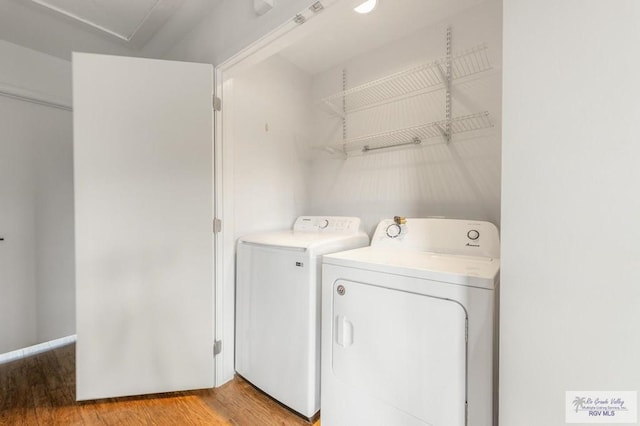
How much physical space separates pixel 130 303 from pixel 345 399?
4.34 feet

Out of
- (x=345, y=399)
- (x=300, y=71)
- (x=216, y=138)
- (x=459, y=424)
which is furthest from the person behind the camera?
(x=300, y=71)

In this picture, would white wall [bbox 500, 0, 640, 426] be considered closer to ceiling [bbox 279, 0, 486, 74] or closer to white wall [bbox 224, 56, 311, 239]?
ceiling [bbox 279, 0, 486, 74]

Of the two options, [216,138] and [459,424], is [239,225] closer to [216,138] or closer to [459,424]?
[216,138]

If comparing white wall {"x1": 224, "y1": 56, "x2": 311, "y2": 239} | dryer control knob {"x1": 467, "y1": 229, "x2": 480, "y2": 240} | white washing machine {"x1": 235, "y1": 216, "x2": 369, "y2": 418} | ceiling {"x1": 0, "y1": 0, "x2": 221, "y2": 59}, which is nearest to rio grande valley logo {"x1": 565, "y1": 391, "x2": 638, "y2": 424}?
dryer control knob {"x1": 467, "y1": 229, "x2": 480, "y2": 240}

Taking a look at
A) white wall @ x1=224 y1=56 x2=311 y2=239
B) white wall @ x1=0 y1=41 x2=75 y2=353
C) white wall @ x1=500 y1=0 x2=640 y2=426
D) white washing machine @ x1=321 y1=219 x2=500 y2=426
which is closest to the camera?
white wall @ x1=500 y1=0 x2=640 y2=426

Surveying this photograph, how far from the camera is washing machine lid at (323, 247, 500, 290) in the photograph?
3.06 ft

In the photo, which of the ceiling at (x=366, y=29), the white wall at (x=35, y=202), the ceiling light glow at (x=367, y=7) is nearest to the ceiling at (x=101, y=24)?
the white wall at (x=35, y=202)

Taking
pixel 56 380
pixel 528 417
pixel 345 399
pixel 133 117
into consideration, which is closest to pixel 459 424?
pixel 528 417

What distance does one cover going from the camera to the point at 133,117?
61.5 inches

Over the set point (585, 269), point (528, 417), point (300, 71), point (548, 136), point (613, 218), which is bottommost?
point (528, 417)

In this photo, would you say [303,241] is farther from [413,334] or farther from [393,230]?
[413,334]

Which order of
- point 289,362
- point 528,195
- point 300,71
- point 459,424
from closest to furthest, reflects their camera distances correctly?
point 528,195, point 459,424, point 289,362, point 300,71

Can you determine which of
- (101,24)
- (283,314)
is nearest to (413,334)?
(283,314)

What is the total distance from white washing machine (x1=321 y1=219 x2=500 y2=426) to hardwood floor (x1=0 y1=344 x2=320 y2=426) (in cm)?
48
